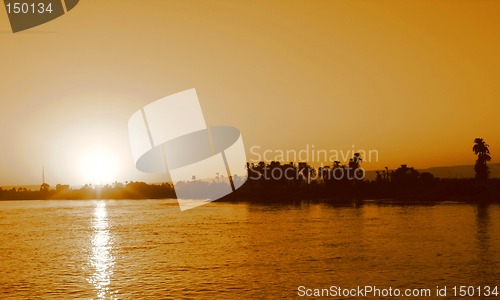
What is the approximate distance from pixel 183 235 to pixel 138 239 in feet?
20.6

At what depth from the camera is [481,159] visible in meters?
154

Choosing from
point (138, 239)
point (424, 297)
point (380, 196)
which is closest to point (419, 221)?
point (138, 239)

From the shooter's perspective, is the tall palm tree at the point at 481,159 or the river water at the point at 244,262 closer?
the river water at the point at 244,262

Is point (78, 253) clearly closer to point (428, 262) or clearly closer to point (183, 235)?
point (183, 235)

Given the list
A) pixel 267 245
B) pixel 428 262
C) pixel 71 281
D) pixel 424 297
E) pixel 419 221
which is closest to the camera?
pixel 424 297

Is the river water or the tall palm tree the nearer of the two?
the river water

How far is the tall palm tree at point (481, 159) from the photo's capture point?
151 m

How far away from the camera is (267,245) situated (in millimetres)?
59219

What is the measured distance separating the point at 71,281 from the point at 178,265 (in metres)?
9.10

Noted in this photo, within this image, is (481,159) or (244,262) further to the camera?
(481,159)

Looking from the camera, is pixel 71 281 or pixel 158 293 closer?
pixel 158 293

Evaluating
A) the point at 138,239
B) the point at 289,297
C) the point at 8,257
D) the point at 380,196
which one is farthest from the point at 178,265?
the point at 380,196

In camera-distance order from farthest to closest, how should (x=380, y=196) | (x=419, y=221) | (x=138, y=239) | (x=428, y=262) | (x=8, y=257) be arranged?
1. (x=380, y=196)
2. (x=419, y=221)
3. (x=138, y=239)
4. (x=8, y=257)
5. (x=428, y=262)

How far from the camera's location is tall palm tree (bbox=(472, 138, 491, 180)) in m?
151
